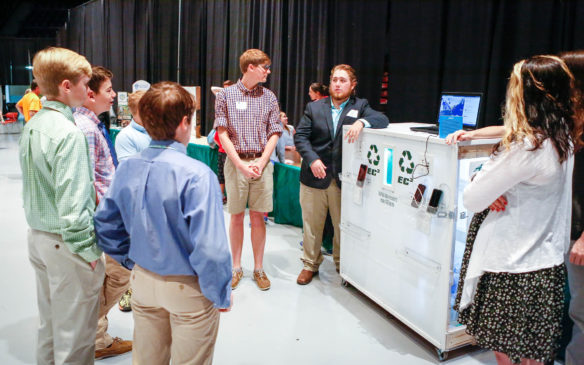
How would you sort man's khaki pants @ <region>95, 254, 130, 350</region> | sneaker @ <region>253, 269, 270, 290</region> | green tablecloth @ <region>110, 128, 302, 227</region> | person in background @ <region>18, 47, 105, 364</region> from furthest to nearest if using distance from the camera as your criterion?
green tablecloth @ <region>110, 128, 302, 227</region>, sneaker @ <region>253, 269, 270, 290</region>, man's khaki pants @ <region>95, 254, 130, 350</region>, person in background @ <region>18, 47, 105, 364</region>

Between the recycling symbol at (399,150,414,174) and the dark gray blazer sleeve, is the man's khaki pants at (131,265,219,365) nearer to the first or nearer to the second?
the recycling symbol at (399,150,414,174)

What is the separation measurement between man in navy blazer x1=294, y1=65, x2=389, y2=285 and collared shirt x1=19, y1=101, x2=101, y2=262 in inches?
66.2

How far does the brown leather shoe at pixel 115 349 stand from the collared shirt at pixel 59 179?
93cm

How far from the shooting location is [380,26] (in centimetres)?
393

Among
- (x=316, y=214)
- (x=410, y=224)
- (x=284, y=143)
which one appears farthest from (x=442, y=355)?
(x=284, y=143)

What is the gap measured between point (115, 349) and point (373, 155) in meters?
1.73

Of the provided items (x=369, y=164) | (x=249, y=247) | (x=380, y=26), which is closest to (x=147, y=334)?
(x=369, y=164)

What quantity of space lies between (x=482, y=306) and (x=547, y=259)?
0.27 meters

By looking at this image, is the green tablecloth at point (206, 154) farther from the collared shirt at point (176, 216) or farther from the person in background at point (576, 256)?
the collared shirt at point (176, 216)

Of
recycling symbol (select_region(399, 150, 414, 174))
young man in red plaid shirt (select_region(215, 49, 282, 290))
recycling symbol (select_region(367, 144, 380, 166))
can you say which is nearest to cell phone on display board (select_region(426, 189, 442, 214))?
recycling symbol (select_region(399, 150, 414, 174))

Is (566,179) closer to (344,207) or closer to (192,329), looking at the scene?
(192,329)

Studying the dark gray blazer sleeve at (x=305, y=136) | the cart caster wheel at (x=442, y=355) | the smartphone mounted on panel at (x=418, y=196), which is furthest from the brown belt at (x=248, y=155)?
the cart caster wheel at (x=442, y=355)

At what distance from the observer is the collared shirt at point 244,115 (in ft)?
10.0

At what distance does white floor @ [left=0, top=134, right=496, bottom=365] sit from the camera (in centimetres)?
239
